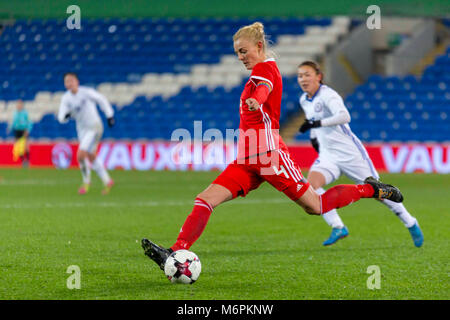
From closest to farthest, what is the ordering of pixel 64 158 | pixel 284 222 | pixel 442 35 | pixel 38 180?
1. pixel 284 222
2. pixel 38 180
3. pixel 64 158
4. pixel 442 35

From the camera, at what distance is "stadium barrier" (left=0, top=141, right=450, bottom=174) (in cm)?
1966

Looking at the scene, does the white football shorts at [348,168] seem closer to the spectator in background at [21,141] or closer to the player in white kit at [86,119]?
the player in white kit at [86,119]

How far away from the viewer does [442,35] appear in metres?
26.2

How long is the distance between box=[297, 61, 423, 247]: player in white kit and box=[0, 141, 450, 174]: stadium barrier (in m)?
11.4

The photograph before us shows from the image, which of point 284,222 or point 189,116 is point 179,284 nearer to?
point 284,222

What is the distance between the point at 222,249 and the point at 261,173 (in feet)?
6.29

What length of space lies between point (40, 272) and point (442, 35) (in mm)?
22615

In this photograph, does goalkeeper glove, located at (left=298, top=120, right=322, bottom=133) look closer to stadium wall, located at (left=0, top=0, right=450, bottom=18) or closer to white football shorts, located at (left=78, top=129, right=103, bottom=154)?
white football shorts, located at (left=78, top=129, right=103, bottom=154)

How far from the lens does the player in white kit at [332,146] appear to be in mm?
8094

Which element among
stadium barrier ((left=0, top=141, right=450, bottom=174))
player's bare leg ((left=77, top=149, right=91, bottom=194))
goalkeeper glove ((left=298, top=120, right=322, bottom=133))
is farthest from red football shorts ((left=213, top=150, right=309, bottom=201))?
stadium barrier ((left=0, top=141, right=450, bottom=174))

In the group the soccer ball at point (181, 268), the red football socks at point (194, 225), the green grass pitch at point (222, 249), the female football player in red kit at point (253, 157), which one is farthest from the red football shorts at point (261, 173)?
the green grass pitch at point (222, 249)

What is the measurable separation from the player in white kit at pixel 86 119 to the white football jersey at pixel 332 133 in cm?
631

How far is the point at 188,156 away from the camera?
67.9 feet
